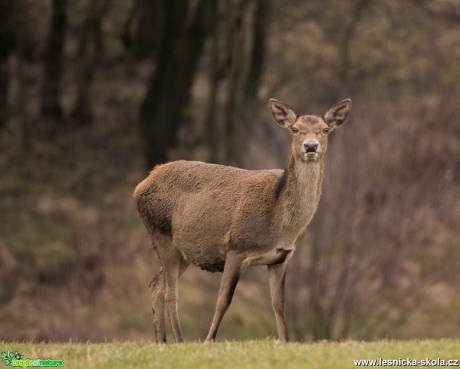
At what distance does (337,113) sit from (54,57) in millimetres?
24525

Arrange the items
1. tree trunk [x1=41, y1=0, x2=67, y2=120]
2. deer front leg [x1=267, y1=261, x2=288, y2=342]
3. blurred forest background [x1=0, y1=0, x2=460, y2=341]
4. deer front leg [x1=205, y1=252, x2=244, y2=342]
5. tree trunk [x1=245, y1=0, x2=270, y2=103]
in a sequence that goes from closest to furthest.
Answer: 1. deer front leg [x1=205, y1=252, x2=244, y2=342]
2. deer front leg [x1=267, y1=261, x2=288, y2=342]
3. blurred forest background [x1=0, y1=0, x2=460, y2=341]
4. tree trunk [x1=245, y1=0, x2=270, y2=103]
5. tree trunk [x1=41, y1=0, x2=67, y2=120]

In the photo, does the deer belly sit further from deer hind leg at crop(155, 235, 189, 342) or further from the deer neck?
the deer neck

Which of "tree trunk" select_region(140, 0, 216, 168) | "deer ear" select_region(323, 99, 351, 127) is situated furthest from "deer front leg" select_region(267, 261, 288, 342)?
"tree trunk" select_region(140, 0, 216, 168)

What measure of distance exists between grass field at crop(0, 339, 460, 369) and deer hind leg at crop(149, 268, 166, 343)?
4.57ft

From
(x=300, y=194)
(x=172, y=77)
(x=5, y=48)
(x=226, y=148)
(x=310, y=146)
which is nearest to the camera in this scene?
(x=310, y=146)

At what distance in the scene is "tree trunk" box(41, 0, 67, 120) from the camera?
1474 inches

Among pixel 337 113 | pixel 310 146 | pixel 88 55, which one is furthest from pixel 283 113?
pixel 88 55

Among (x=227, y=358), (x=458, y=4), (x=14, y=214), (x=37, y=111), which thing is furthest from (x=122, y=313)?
(x=458, y=4)

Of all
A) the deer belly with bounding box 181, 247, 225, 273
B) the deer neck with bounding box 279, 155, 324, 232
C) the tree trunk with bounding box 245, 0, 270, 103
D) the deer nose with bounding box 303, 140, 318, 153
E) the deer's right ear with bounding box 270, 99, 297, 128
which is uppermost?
the deer's right ear with bounding box 270, 99, 297, 128

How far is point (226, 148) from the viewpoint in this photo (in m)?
30.4

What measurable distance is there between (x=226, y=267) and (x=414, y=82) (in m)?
26.5

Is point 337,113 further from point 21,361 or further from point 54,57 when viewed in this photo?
point 54,57

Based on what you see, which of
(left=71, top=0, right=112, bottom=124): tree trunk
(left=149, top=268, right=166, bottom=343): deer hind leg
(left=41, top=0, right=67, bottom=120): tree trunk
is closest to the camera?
(left=149, top=268, right=166, bottom=343): deer hind leg

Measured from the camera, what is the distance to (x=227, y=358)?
12.0 m
